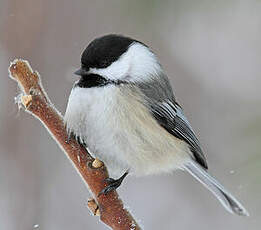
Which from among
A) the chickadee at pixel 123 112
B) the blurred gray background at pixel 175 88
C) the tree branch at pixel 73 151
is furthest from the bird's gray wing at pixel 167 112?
the tree branch at pixel 73 151

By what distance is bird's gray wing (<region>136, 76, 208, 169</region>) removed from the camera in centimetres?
164

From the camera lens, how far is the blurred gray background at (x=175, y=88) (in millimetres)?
2240

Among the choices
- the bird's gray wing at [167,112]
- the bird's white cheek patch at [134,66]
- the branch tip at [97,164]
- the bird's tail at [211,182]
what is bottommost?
the bird's tail at [211,182]

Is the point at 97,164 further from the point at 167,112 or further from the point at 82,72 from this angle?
the point at 167,112

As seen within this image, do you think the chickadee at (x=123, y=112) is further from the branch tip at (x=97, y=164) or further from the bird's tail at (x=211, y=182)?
the branch tip at (x=97, y=164)

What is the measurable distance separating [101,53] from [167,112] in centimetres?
33

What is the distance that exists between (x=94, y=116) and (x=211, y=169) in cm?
131

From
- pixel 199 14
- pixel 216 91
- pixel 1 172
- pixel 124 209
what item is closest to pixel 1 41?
pixel 1 172

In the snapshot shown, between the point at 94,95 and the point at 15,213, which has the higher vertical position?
the point at 94,95

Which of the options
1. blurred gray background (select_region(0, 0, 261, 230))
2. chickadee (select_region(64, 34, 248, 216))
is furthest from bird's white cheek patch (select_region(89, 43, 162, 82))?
blurred gray background (select_region(0, 0, 261, 230))

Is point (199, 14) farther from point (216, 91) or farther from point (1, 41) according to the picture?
point (1, 41)

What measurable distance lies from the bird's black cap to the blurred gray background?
63 centimetres

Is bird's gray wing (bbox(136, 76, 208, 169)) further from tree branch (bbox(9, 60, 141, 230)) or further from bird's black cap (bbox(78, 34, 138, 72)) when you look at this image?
tree branch (bbox(9, 60, 141, 230))

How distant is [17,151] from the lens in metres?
2.29
